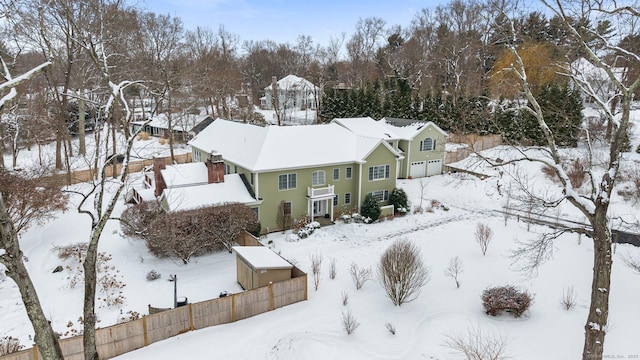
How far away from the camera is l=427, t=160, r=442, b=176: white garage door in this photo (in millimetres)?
34531

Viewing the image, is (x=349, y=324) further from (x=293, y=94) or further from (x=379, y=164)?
(x=293, y=94)

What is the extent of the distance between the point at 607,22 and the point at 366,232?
596 inches

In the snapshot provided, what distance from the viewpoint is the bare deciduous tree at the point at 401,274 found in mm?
14234

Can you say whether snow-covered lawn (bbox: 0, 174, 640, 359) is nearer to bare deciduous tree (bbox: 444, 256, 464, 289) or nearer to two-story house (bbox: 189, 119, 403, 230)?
bare deciduous tree (bbox: 444, 256, 464, 289)

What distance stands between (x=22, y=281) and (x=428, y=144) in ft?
102

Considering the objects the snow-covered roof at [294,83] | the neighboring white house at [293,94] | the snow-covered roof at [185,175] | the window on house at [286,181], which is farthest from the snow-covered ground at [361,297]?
the snow-covered roof at [294,83]

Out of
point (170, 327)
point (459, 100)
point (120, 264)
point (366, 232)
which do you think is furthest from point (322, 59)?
point (170, 327)

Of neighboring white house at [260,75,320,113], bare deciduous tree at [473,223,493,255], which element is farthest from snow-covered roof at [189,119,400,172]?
neighboring white house at [260,75,320,113]

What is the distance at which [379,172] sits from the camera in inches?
1043

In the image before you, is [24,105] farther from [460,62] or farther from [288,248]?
[460,62]

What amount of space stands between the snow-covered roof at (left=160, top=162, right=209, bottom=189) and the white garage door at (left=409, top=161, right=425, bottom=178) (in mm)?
17407

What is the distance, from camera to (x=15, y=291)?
615 inches

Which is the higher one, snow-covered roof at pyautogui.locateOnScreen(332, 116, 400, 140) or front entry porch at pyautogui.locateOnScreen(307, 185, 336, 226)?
snow-covered roof at pyautogui.locateOnScreen(332, 116, 400, 140)

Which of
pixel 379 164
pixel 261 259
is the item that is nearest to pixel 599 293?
pixel 261 259
